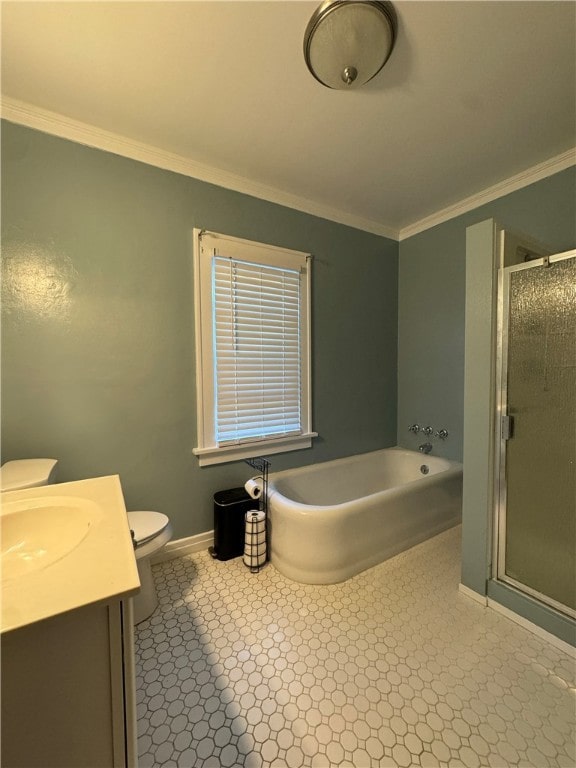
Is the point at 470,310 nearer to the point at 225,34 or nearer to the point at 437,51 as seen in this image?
the point at 437,51

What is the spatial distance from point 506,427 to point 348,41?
72.8 inches

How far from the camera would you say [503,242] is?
59.5 inches

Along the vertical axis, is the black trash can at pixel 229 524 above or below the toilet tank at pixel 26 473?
below

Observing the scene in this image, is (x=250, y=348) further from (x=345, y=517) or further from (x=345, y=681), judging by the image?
(x=345, y=681)

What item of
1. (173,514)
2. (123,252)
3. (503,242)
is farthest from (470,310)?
A: (173,514)

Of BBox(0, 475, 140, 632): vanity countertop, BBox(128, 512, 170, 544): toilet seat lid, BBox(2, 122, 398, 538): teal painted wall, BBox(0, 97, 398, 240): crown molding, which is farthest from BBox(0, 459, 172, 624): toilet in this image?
BBox(0, 97, 398, 240): crown molding

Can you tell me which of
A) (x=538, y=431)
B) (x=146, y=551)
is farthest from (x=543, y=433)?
(x=146, y=551)

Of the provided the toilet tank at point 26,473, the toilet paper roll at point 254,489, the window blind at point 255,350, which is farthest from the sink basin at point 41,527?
the window blind at point 255,350

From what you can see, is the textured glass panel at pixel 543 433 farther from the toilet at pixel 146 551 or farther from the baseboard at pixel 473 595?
the toilet at pixel 146 551

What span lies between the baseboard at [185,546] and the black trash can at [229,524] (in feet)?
0.32

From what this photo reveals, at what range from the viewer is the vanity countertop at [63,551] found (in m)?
0.55

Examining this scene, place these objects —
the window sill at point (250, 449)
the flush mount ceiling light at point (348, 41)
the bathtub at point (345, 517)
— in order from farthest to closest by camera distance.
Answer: the window sill at point (250, 449) < the bathtub at point (345, 517) < the flush mount ceiling light at point (348, 41)

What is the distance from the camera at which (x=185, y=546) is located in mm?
2023

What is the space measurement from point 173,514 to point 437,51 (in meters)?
2.77
